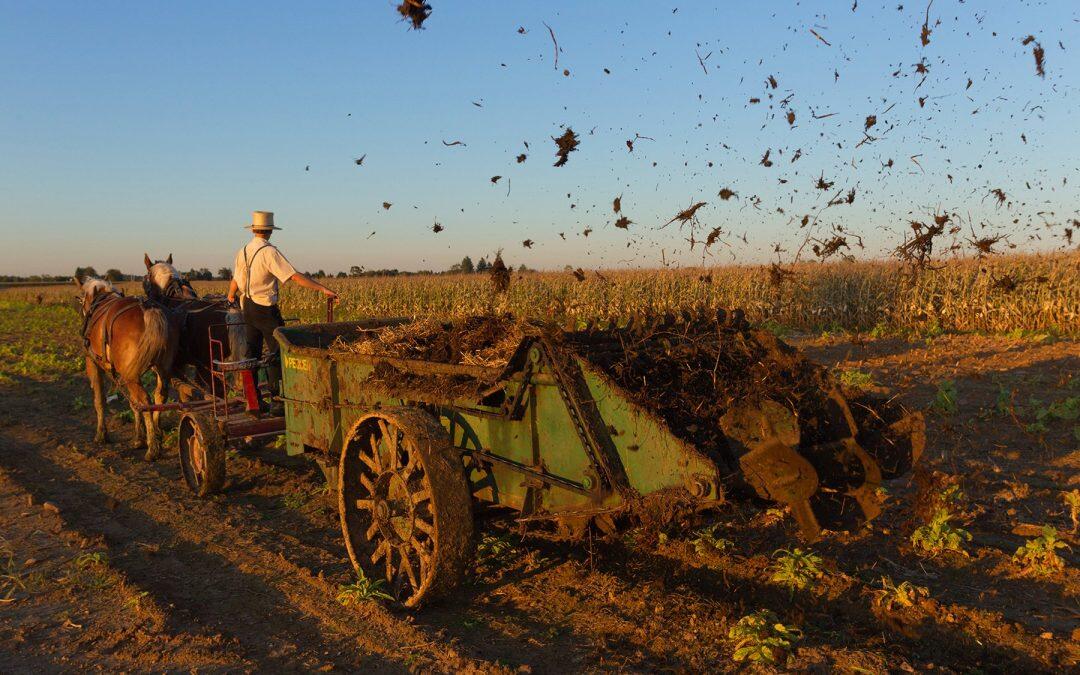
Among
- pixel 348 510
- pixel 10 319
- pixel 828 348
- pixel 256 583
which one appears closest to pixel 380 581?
pixel 348 510

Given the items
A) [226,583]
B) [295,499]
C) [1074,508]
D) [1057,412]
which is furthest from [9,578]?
[1057,412]

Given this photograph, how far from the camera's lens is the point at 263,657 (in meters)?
3.72

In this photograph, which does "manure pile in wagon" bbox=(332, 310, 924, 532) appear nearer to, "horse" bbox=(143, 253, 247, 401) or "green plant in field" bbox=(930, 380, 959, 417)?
"horse" bbox=(143, 253, 247, 401)

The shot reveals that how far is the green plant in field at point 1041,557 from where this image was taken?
4297mm

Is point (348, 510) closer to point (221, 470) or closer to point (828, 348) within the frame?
point (221, 470)

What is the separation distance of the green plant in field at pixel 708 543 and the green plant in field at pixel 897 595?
3.17ft

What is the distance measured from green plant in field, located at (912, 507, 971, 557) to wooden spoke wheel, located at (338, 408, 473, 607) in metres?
3.01

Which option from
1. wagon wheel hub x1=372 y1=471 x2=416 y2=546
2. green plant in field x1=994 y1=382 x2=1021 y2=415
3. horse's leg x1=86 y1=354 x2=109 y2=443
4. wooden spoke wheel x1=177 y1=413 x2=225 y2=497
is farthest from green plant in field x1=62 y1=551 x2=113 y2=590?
green plant in field x1=994 y1=382 x2=1021 y2=415

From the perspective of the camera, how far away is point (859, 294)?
1772 centimetres

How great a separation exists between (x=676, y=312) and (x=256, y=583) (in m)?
3.31

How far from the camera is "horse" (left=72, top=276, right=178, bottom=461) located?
8.43 meters


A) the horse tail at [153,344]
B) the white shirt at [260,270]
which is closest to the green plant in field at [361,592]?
the white shirt at [260,270]

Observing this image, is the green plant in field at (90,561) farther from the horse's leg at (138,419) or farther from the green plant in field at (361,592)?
the horse's leg at (138,419)

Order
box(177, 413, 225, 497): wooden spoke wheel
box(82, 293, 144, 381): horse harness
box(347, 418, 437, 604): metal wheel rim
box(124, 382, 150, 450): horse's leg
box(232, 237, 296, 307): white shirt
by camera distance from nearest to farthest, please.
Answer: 1. box(347, 418, 437, 604): metal wheel rim
2. box(177, 413, 225, 497): wooden spoke wheel
3. box(232, 237, 296, 307): white shirt
4. box(124, 382, 150, 450): horse's leg
5. box(82, 293, 144, 381): horse harness
